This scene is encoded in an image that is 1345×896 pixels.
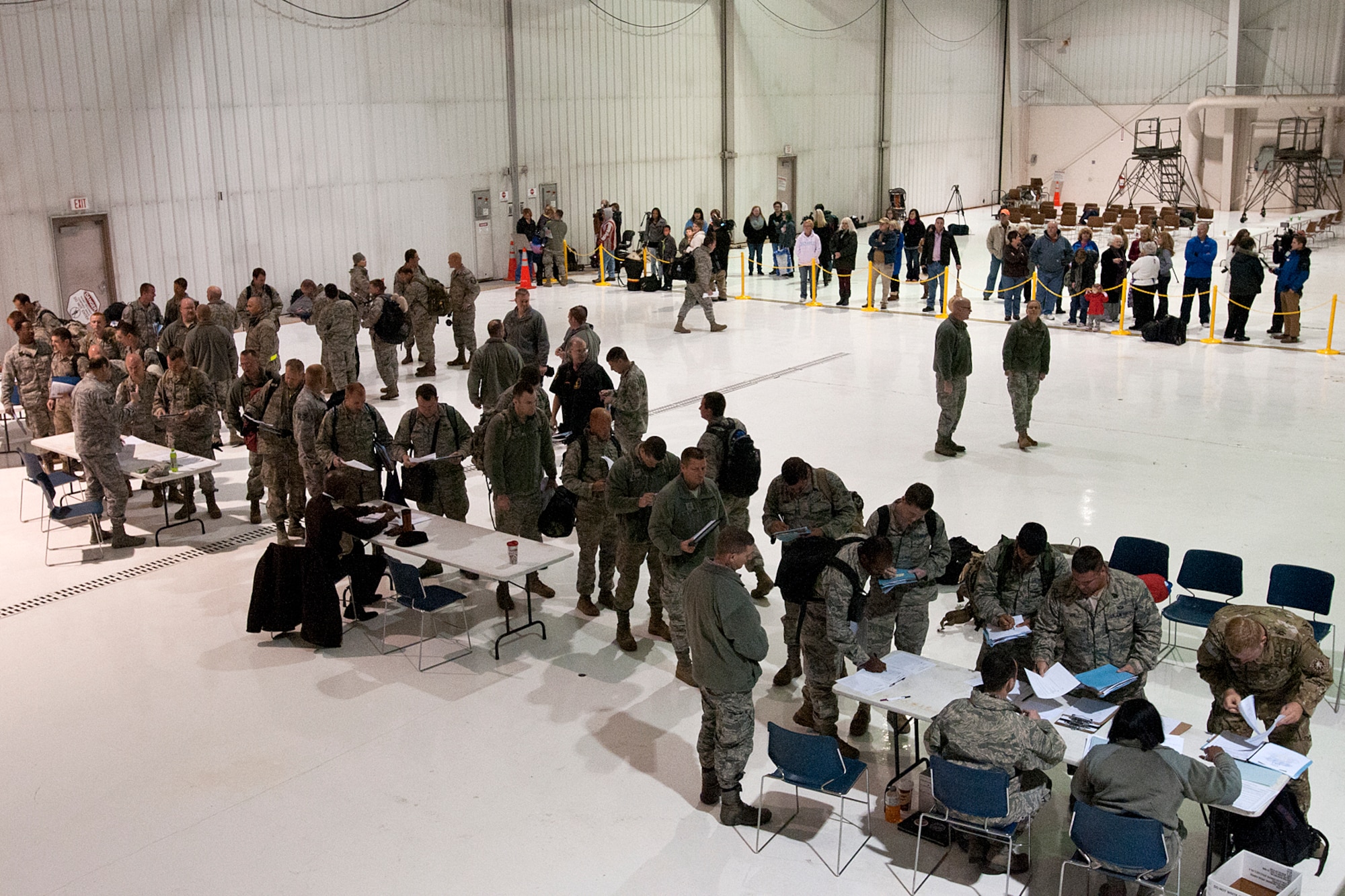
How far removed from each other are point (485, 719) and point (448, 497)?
7.99 feet

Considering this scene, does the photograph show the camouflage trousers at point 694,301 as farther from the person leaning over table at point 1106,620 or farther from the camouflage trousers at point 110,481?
the person leaning over table at point 1106,620

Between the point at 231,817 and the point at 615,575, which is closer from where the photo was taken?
the point at 231,817

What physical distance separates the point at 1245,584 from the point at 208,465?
8.14 metres

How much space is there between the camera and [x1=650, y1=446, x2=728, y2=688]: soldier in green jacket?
7148 mm

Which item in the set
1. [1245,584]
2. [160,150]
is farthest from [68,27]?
[1245,584]

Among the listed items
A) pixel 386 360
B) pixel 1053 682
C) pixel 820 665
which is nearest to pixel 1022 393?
pixel 820 665

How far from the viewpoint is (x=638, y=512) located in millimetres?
7895

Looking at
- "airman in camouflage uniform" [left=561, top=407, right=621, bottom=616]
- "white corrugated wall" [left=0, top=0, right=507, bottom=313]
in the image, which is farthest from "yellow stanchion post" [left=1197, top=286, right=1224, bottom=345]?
"white corrugated wall" [left=0, top=0, right=507, bottom=313]

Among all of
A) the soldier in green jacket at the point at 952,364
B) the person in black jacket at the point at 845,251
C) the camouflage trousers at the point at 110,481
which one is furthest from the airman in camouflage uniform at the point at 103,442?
the person in black jacket at the point at 845,251

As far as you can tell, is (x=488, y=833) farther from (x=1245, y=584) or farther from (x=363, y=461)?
(x=1245, y=584)

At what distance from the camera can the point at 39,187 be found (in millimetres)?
17438

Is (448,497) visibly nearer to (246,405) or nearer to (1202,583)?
(246,405)

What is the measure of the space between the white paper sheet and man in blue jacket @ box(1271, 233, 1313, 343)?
41.6 ft

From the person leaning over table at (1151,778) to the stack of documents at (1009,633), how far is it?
1.38 m
